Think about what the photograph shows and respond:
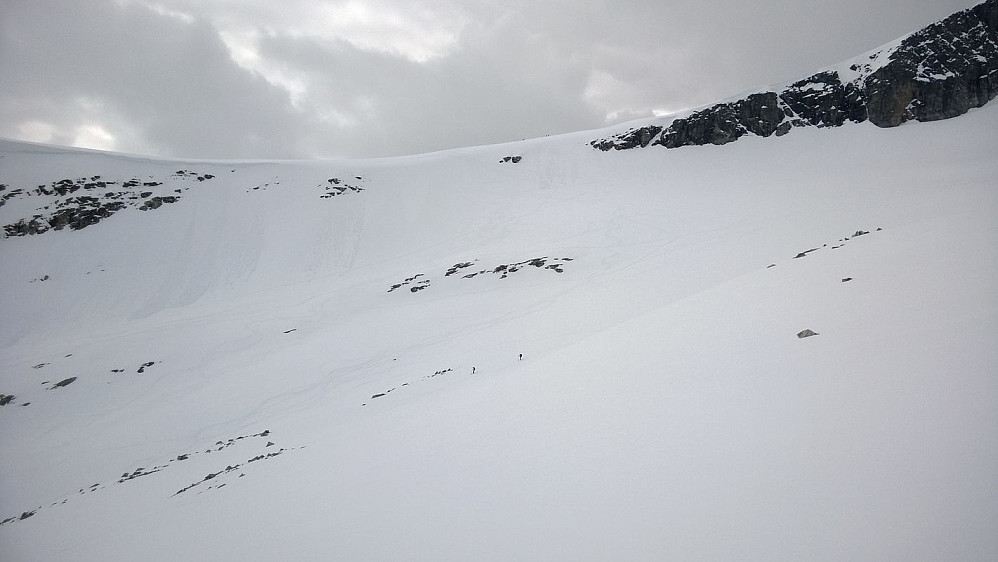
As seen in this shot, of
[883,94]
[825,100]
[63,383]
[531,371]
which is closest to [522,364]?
[531,371]

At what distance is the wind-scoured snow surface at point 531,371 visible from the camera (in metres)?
4.38

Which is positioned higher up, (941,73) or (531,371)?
(941,73)

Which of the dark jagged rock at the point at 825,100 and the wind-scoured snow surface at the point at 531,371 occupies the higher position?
the dark jagged rock at the point at 825,100

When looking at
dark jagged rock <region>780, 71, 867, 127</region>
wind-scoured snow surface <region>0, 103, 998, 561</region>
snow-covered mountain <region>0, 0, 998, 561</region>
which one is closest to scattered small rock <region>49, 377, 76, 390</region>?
snow-covered mountain <region>0, 0, 998, 561</region>

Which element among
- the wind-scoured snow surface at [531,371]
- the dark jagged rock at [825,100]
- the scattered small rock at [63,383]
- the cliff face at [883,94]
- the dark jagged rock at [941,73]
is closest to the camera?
the wind-scoured snow surface at [531,371]

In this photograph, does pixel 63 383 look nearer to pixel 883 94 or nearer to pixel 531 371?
pixel 531 371

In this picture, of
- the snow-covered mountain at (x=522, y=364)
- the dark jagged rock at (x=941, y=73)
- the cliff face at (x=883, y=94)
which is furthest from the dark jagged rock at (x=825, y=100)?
the snow-covered mountain at (x=522, y=364)

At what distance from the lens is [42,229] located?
39.4m

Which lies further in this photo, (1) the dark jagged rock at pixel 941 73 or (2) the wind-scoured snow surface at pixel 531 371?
(1) the dark jagged rock at pixel 941 73

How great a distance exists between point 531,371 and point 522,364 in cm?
148

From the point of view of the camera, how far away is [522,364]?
12898 millimetres

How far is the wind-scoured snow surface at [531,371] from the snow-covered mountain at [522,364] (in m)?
0.06

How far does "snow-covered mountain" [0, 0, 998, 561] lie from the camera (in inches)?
174

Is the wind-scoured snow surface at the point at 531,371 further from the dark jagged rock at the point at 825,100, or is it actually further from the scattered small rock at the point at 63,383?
the dark jagged rock at the point at 825,100
